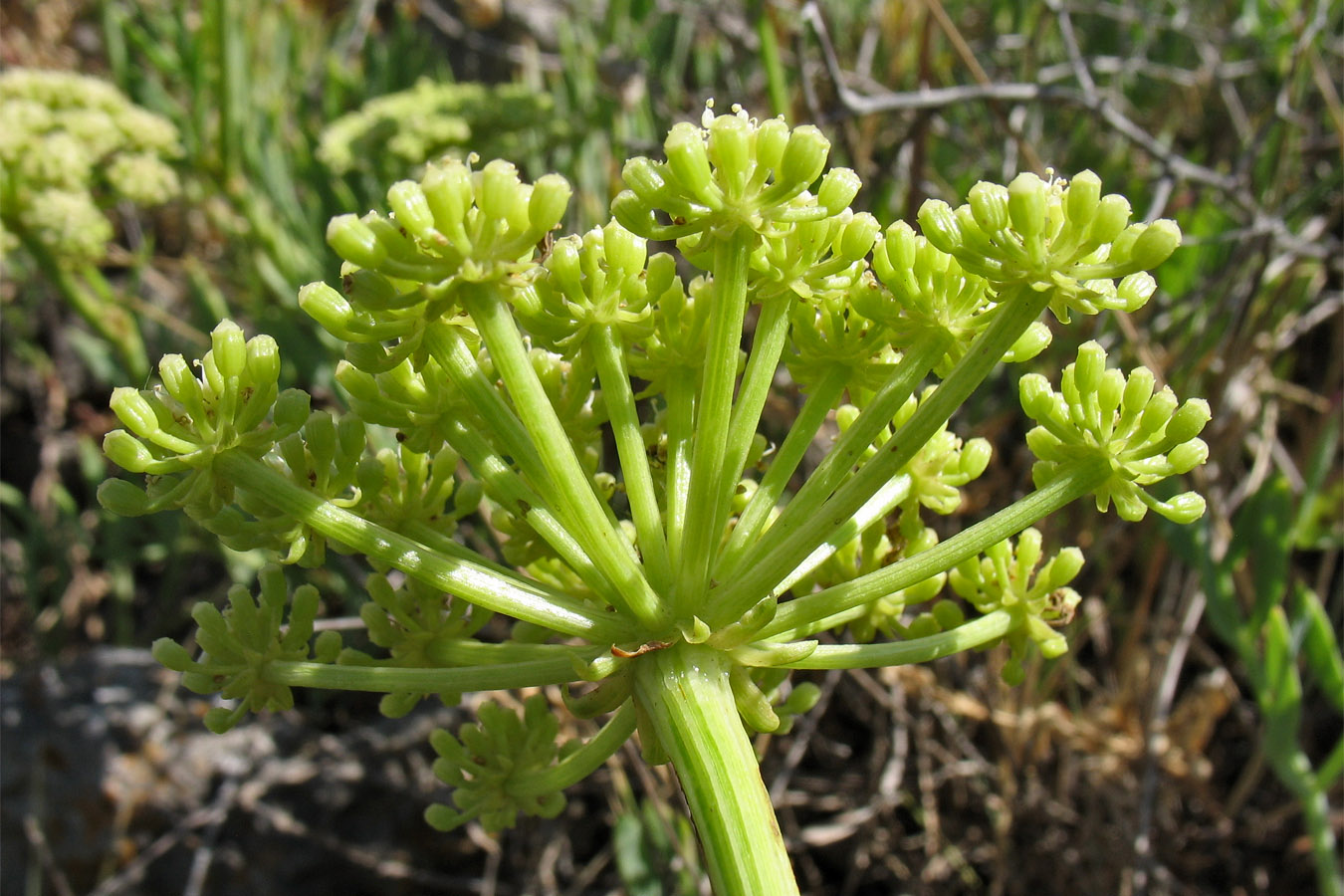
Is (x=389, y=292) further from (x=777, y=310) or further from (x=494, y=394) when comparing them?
(x=777, y=310)

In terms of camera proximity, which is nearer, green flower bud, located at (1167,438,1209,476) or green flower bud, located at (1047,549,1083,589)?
green flower bud, located at (1167,438,1209,476)

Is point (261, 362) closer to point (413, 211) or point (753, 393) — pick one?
point (413, 211)

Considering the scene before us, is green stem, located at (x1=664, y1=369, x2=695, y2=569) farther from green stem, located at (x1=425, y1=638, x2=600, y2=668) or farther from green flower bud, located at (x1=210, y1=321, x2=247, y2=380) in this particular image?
green flower bud, located at (x1=210, y1=321, x2=247, y2=380)

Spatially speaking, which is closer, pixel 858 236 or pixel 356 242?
pixel 356 242

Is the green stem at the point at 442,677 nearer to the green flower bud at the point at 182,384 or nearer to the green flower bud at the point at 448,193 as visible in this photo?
the green flower bud at the point at 182,384

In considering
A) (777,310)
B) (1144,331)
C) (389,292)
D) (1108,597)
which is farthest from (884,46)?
(389,292)

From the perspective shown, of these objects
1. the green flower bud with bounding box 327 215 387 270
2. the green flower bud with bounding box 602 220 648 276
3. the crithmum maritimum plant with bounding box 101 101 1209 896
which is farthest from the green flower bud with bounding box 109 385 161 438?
the green flower bud with bounding box 602 220 648 276

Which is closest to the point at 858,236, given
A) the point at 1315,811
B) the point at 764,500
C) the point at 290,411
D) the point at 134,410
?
the point at 764,500

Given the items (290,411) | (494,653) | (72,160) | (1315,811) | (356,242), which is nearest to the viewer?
(356,242)
